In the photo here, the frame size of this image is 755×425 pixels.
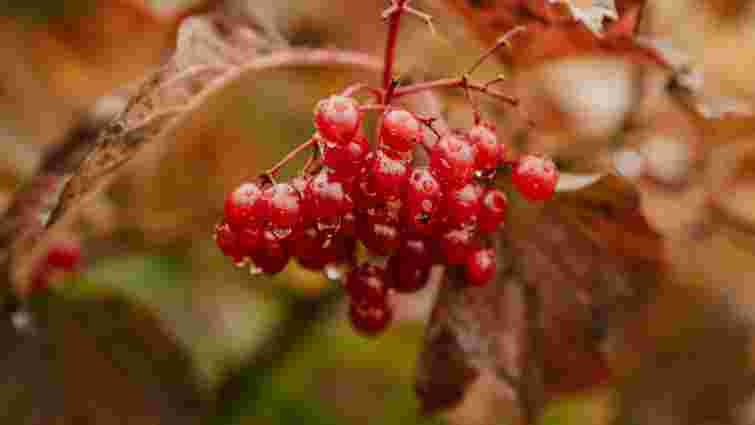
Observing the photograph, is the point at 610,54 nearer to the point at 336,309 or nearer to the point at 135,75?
the point at 336,309

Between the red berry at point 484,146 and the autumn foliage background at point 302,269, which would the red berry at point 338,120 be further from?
the autumn foliage background at point 302,269

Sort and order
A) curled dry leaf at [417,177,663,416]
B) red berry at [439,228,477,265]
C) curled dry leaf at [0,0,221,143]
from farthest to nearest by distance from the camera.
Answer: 1. curled dry leaf at [0,0,221,143]
2. curled dry leaf at [417,177,663,416]
3. red berry at [439,228,477,265]

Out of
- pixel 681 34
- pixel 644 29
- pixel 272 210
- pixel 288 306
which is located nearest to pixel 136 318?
pixel 288 306

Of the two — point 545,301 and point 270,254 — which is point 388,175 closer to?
point 270,254

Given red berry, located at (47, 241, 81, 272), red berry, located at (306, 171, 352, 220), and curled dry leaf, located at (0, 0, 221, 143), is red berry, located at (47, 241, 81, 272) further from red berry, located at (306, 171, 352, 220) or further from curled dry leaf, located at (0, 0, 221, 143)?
red berry, located at (306, 171, 352, 220)

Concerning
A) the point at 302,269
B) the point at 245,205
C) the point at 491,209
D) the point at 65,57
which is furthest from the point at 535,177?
the point at 65,57

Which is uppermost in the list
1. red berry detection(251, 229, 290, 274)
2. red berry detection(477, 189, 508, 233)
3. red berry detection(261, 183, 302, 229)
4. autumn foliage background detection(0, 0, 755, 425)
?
red berry detection(261, 183, 302, 229)

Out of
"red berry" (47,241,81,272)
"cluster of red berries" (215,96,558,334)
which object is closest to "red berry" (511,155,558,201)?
"cluster of red berries" (215,96,558,334)
